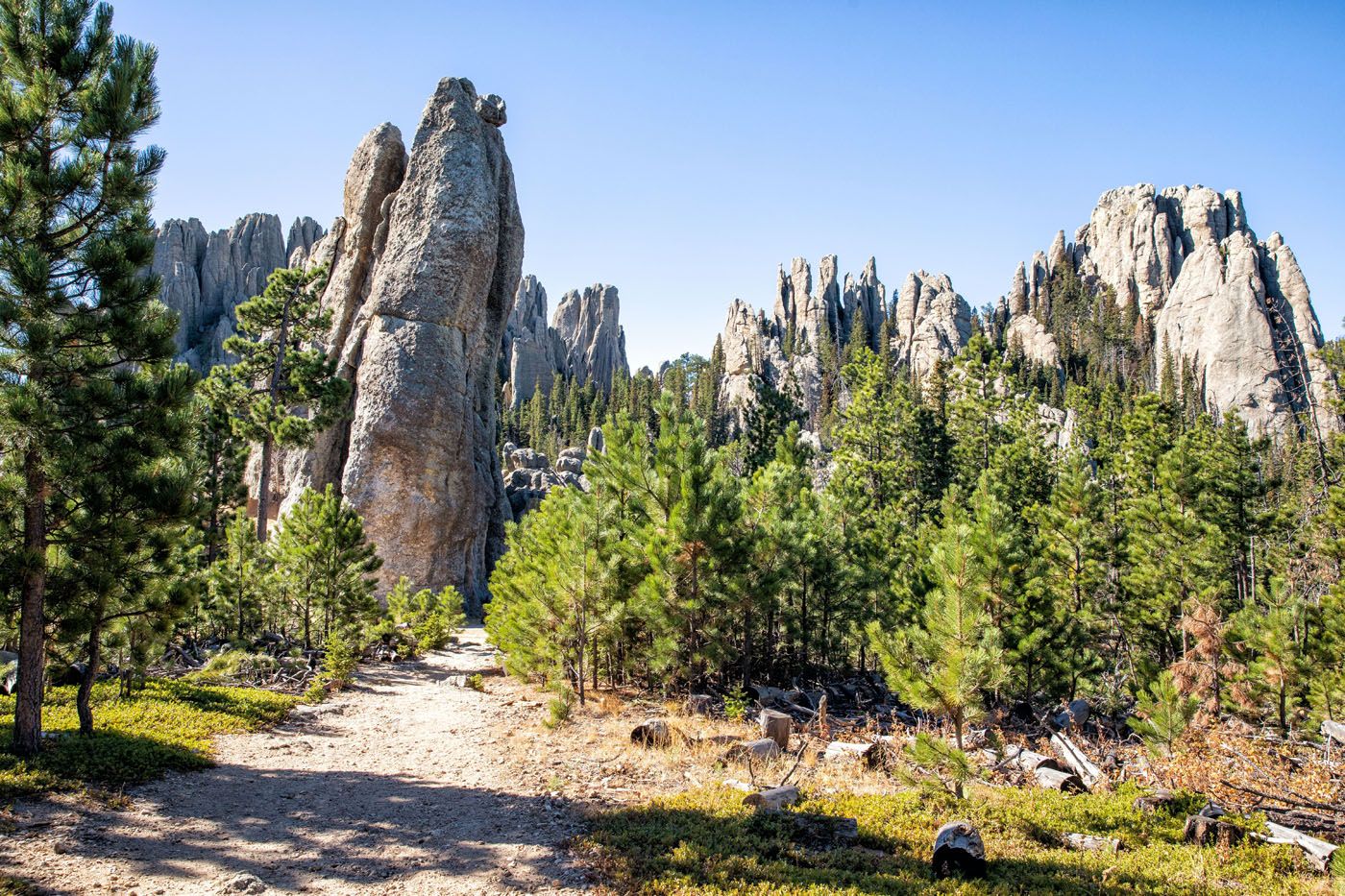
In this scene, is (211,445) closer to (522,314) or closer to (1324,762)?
(1324,762)

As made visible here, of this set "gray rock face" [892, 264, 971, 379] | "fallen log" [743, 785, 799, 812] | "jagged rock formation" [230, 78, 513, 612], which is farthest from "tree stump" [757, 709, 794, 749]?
"gray rock face" [892, 264, 971, 379]

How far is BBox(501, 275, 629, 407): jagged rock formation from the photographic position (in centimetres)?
9019

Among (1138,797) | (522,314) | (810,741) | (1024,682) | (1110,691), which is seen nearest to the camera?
(1138,797)

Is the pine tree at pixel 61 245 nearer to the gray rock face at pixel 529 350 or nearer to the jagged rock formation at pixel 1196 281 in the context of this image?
the gray rock face at pixel 529 350

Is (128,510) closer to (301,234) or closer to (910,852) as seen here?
(910,852)

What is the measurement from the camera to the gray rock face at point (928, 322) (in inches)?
3752

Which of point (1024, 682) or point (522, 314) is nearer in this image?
point (1024, 682)

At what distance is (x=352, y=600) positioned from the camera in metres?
16.1

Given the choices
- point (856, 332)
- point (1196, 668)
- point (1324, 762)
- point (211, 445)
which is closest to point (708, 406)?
point (856, 332)

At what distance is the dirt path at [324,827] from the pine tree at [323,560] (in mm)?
5975

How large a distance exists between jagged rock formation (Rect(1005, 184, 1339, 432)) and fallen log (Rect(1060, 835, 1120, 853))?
8090 cm

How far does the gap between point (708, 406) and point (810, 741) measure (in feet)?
235

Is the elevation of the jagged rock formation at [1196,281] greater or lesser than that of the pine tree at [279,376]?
greater

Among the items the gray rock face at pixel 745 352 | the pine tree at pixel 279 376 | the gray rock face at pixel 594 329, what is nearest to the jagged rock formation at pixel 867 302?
the gray rock face at pixel 745 352
